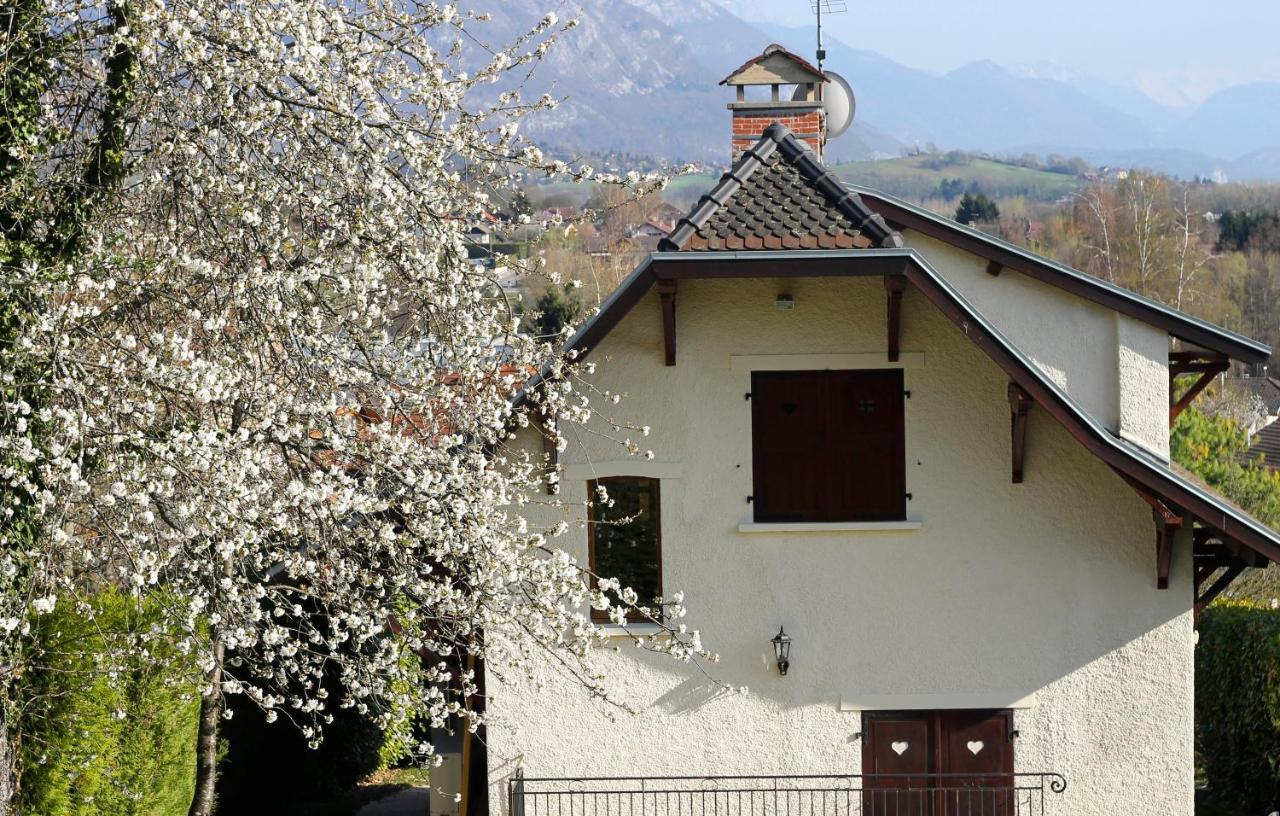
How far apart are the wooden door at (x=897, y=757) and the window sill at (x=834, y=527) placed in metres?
1.53

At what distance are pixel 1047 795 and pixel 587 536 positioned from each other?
432 cm

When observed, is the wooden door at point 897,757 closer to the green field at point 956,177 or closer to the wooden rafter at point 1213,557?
the wooden rafter at point 1213,557

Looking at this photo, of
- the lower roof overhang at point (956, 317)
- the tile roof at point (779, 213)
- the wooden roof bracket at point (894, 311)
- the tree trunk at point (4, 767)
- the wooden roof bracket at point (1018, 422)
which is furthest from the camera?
the wooden roof bracket at point (1018, 422)

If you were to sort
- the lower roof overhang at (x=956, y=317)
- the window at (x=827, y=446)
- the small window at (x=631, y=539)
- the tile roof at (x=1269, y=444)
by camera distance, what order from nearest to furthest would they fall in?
A: the lower roof overhang at (x=956, y=317), the window at (x=827, y=446), the small window at (x=631, y=539), the tile roof at (x=1269, y=444)

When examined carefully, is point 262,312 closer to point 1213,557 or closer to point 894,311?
point 894,311

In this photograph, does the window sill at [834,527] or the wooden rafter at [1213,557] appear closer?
the wooden rafter at [1213,557]

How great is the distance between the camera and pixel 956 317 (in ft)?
33.6

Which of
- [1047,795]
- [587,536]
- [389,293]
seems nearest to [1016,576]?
[1047,795]

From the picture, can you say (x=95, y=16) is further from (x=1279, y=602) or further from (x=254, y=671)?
(x=1279, y=602)

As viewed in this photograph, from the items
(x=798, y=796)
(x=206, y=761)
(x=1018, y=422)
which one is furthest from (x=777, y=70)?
(x=206, y=761)

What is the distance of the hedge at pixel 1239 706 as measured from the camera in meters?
14.1

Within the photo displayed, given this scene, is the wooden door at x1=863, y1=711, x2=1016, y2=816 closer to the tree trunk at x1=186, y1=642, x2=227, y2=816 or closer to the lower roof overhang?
the lower roof overhang

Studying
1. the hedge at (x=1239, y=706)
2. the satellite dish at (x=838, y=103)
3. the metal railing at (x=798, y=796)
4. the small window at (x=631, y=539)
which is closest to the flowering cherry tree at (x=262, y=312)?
→ the small window at (x=631, y=539)

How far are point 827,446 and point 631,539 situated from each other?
180cm
